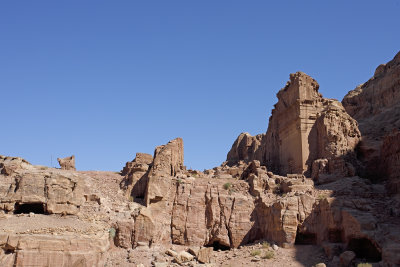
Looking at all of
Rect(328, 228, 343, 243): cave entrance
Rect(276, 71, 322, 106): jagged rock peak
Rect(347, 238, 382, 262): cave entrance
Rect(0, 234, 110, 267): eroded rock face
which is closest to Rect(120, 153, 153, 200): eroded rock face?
Rect(0, 234, 110, 267): eroded rock face

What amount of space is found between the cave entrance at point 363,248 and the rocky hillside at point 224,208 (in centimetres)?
5

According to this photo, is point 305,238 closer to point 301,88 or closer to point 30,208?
point 301,88

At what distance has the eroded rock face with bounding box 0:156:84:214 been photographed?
1054 inches

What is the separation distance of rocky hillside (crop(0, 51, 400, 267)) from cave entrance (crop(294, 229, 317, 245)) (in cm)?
6

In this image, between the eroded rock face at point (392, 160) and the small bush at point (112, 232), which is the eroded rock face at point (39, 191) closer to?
the small bush at point (112, 232)

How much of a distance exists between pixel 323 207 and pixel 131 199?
38.6ft

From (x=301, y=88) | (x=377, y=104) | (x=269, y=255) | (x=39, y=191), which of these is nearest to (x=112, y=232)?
(x=39, y=191)

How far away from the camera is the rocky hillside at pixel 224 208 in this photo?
25.0 meters

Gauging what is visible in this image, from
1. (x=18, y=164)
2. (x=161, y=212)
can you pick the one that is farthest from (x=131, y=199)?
→ (x=18, y=164)

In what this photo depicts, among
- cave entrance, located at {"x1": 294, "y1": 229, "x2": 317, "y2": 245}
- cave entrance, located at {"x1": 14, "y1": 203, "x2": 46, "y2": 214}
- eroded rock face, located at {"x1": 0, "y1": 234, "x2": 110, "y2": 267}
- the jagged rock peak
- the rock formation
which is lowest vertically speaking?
eroded rock face, located at {"x1": 0, "y1": 234, "x2": 110, "y2": 267}

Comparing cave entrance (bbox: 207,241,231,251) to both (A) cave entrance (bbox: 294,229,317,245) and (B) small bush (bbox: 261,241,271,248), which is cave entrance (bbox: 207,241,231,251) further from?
(A) cave entrance (bbox: 294,229,317,245)

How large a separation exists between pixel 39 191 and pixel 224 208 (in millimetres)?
11092

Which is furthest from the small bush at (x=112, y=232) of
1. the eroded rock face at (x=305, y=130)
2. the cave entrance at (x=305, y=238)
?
the eroded rock face at (x=305, y=130)

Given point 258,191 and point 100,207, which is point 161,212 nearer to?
point 100,207
